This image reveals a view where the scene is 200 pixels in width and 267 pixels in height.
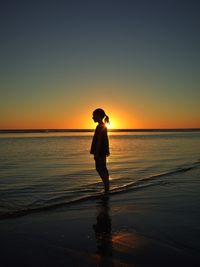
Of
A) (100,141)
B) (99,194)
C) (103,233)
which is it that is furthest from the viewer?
(100,141)

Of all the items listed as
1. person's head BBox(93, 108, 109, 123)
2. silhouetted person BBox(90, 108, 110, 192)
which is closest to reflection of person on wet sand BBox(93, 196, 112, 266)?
silhouetted person BBox(90, 108, 110, 192)

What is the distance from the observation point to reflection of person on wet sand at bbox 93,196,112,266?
4.18 meters

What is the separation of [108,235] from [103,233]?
5.2 inches

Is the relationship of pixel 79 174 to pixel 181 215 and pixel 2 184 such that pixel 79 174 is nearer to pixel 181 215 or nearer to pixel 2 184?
pixel 2 184

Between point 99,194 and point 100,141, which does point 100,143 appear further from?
point 99,194

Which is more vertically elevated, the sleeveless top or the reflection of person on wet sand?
the sleeveless top

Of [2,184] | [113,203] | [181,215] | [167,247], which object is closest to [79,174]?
[2,184]

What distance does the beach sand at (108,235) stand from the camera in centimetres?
400

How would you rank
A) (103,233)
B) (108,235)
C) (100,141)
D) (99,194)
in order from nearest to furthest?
1. (108,235)
2. (103,233)
3. (99,194)
4. (100,141)

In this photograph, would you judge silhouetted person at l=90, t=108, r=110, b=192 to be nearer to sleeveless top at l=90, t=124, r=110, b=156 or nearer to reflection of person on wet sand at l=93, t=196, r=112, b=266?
sleeveless top at l=90, t=124, r=110, b=156

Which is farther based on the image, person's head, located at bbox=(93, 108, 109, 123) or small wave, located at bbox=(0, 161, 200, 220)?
person's head, located at bbox=(93, 108, 109, 123)

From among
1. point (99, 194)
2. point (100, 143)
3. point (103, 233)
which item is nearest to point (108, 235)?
point (103, 233)

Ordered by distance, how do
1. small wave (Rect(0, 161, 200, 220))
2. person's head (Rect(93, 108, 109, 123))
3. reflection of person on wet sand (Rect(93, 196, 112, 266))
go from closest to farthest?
reflection of person on wet sand (Rect(93, 196, 112, 266)) < small wave (Rect(0, 161, 200, 220)) < person's head (Rect(93, 108, 109, 123))

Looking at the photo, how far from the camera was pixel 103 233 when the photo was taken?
5.04m
